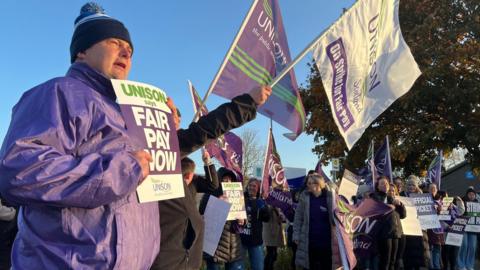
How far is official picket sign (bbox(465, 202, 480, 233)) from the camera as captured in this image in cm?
1169

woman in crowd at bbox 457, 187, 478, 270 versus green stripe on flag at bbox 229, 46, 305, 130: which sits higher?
green stripe on flag at bbox 229, 46, 305, 130

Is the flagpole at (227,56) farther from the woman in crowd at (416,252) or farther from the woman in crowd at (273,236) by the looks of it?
the woman in crowd at (416,252)

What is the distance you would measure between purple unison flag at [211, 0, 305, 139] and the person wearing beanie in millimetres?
2190

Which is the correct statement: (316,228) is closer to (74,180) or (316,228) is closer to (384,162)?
(384,162)

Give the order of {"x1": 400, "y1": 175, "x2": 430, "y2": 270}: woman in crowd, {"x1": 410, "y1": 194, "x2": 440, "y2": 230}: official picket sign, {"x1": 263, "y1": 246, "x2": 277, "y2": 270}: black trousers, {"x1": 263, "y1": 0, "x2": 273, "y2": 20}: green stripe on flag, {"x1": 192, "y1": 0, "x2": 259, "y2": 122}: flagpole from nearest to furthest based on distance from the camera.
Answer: {"x1": 192, "y1": 0, "x2": 259, "y2": 122}: flagpole, {"x1": 263, "y1": 0, "x2": 273, "y2": 20}: green stripe on flag, {"x1": 263, "y1": 246, "x2": 277, "y2": 270}: black trousers, {"x1": 400, "y1": 175, "x2": 430, "y2": 270}: woman in crowd, {"x1": 410, "y1": 194, "x2": 440, "y2": 230}: official picket sign

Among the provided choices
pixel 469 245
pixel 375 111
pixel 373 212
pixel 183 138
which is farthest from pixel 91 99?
pixel 469 245

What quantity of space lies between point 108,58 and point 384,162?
11582 mm

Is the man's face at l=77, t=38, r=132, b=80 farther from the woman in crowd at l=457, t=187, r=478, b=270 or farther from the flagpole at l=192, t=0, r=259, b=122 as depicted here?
the woman in crowd at l=457, t=187, r=478, b=270

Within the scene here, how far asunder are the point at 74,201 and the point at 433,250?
11.2 metres

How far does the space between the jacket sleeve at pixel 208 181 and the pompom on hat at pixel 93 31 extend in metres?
4.06

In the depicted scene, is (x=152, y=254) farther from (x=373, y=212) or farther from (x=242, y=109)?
(x=373, y=212)

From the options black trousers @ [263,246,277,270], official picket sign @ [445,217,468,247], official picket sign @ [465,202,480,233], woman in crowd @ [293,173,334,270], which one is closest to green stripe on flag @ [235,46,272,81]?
woman in crowd @ [293,173,334,270]

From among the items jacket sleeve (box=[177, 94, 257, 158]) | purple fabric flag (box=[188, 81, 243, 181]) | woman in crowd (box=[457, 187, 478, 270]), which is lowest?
woman in crowd (box=[457, 187, 478, 270])

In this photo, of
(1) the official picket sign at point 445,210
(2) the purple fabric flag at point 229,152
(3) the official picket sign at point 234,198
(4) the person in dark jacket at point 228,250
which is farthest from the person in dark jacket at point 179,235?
(1) the official picket sign at point 445,210
